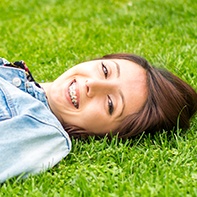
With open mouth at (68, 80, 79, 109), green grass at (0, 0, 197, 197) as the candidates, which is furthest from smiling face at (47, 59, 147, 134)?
green grass at (0, 0, 197, 197)

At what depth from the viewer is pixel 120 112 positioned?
3338 millimetres

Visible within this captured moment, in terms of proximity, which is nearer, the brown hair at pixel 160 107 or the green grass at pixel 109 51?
the green grass at pixel 109 51

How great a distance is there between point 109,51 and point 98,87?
66.9 inches

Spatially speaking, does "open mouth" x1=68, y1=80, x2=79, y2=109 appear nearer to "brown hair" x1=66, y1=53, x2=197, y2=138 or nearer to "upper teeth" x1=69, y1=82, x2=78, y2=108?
"upper teeth" x1=69, y1=82, x2=78, y2=108

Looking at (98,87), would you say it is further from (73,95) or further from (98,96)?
(73,95)

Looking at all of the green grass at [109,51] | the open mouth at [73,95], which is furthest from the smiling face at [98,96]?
the green grass at [109,51]

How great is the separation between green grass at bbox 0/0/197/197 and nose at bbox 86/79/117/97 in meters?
0.28

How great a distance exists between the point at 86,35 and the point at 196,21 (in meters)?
1.16

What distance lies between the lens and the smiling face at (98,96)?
330 centimetres

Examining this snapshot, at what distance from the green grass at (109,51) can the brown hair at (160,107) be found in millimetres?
65

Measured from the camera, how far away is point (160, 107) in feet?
11.3

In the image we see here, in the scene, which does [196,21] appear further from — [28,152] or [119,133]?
[28,152]

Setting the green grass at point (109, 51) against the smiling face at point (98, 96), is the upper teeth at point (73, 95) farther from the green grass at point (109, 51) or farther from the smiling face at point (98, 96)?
the green grass at point (109, 51)

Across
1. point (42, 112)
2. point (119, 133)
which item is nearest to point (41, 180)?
point (42, 112)
